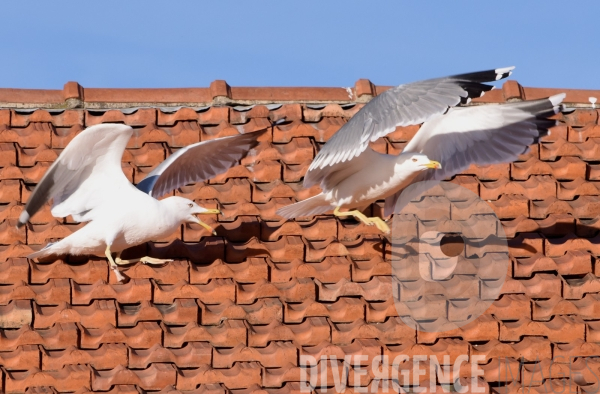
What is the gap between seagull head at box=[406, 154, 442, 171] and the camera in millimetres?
6066

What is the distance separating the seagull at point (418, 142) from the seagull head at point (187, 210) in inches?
17.0

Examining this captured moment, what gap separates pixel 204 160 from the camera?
641 centimetres

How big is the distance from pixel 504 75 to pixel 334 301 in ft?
5.41

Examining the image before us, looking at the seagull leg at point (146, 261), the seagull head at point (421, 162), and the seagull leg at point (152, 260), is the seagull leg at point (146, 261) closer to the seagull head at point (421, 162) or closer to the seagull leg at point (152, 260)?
the seagull leg at point (152, 260)

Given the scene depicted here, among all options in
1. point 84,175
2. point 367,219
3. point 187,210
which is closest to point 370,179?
point 367,219

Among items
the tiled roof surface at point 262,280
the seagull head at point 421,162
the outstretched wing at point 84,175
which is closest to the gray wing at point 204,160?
the tiled roof surface at point 262,280

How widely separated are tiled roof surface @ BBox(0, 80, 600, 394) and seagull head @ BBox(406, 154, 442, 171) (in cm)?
24

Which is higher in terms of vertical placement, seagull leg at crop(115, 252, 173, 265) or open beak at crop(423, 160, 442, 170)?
open beak at crop(423, 160, 442, 170)

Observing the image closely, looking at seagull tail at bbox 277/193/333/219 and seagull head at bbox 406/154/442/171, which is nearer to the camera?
seagull tail at bbox 277/193/333/219

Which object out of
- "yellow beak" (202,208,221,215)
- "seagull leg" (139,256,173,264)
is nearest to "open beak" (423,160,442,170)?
"yellow beak" (202,208,221,215)

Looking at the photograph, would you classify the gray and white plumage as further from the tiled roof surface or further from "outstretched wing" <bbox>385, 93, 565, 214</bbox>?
"outstretched wing" <bbox>385, 93, 565, 214</bbox>

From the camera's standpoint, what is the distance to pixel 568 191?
6.24 meters

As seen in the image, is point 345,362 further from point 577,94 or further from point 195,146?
point 577,94

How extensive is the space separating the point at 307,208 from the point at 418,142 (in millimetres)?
904
